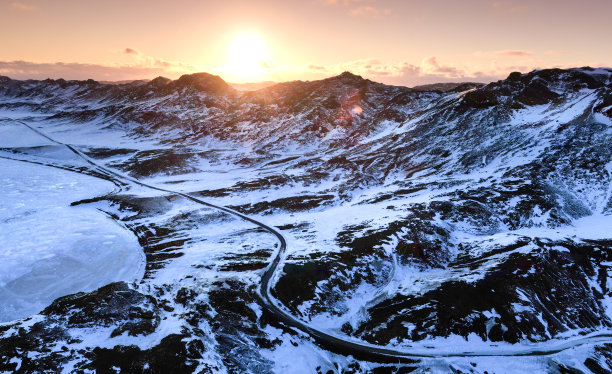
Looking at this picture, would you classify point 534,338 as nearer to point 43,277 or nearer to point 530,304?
point 530,304

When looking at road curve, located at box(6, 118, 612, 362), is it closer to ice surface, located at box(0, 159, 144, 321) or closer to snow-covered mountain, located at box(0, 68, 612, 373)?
snow-covered mountain, located at box(0, 68, 612, 373)

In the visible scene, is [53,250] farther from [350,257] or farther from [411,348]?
[411,348]

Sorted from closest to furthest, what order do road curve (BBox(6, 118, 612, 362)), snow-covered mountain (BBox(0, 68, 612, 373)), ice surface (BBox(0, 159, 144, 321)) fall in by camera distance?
snow-covered mountain (BBox(0, 68, 612, 373)) → road curve (BBox(6, 118, 612, 362)) → ice surface (BBox(0, 159, 144, 321))

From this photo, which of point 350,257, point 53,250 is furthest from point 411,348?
point 53,250

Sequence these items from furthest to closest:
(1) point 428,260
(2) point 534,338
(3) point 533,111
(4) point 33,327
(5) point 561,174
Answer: (3) point 533,111 → (5) point 561,174 → (1) point 428,260 → (2) point 534,338 → (4) point 33,327

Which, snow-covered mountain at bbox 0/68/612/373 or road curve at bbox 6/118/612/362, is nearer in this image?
snow-covered mountain at bbox 0/68/612/373

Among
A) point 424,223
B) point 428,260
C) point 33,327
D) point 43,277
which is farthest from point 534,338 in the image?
point 43,277

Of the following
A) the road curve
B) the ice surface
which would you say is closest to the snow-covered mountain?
the road curve
